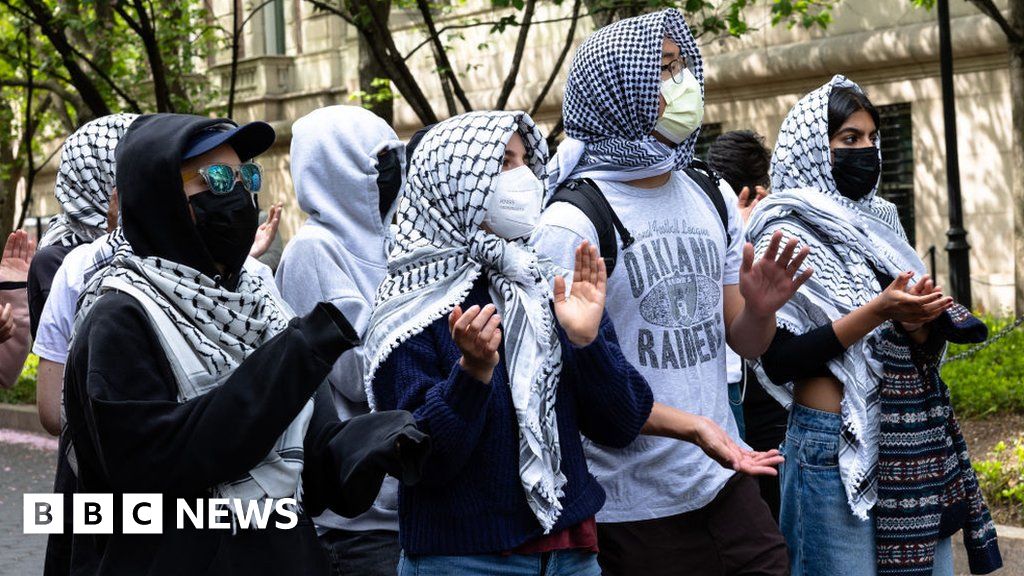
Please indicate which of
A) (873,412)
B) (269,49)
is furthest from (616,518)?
(269,49)

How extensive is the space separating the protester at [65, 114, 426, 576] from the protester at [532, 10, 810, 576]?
101 centimetres

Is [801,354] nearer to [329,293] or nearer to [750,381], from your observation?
[750,381]

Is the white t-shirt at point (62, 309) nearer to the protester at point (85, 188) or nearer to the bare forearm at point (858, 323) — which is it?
the protester at point (85, 188)

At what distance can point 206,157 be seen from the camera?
330 centimetres

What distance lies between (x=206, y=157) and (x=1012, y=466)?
5.75 m

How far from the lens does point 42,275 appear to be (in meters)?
5.18

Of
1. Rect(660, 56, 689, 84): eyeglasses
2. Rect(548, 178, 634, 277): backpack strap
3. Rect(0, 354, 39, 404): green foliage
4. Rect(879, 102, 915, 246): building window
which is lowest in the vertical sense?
Rect(0, 354, 39, 404): green foliage

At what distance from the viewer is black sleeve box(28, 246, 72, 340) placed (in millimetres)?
5152

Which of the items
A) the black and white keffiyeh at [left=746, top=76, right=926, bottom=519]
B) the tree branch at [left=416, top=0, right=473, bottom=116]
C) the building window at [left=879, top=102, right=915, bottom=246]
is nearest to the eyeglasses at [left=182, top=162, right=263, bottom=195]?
the black and white keffiyeh at [left=746, top=76, right=926, bottom=519]

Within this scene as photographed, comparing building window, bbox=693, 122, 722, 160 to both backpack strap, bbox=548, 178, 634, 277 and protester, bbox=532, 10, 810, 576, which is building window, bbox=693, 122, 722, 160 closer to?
protester, bbox=532, 10, 810, 576

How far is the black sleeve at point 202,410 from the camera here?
2910 mm

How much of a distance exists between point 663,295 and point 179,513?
5.16 feet

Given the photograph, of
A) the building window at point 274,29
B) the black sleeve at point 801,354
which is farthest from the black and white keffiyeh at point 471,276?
the building window at point 274,29

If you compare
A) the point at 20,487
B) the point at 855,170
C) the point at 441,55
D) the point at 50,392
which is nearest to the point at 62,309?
the point at 50,392
